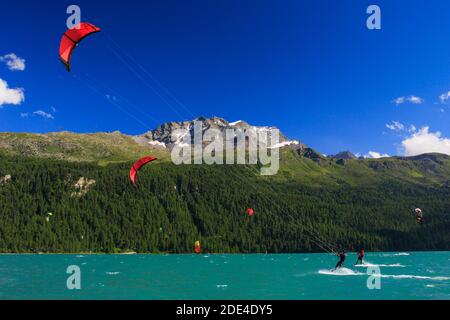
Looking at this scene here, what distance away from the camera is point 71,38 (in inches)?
1208

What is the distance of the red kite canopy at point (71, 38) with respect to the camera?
30.3 m

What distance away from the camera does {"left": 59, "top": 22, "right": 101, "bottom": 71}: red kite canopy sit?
30.3 metres

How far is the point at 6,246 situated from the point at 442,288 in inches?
7424

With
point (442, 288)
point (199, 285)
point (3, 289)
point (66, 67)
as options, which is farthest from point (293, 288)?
point (66, 67)

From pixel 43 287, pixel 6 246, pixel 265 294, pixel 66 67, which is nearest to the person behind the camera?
pixel 66 67

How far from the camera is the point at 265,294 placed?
54.9m
